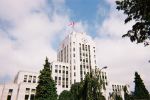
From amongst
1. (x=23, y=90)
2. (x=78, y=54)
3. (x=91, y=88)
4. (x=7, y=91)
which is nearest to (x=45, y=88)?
(x=91, y=88)

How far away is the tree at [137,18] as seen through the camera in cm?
1647

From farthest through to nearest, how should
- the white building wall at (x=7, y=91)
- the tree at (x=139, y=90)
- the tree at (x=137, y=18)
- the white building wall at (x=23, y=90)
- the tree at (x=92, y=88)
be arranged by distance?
the white building wall at (x=7, y=91) < the white building wall at (x=23, y=90) < the tree at (x=139, y=90) < the tree at (x=92, y=88) < the tree at (x=137, y=18)

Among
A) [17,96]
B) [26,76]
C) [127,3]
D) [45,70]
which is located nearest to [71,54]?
[26,76]

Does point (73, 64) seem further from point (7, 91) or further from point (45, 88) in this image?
point (45, 88)

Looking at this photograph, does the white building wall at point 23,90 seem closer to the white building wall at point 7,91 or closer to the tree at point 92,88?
the white building wall at point 7,91

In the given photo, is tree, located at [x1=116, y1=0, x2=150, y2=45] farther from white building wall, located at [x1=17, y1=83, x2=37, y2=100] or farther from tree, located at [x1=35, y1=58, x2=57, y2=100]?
white building wall, located at [x1=17, y1=83, x2=37, y2=100]

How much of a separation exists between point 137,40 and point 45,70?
31.6 m

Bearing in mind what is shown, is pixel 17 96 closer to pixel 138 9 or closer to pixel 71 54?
pixel 71 54

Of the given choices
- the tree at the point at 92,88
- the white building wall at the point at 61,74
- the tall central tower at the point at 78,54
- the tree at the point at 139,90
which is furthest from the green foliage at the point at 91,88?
the tall central tower at the point at 78,54

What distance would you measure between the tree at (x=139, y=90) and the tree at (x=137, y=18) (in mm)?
48050

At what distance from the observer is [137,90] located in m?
64.3

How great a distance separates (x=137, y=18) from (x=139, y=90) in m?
50.5

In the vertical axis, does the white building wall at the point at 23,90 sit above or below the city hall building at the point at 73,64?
below

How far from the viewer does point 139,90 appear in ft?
210
